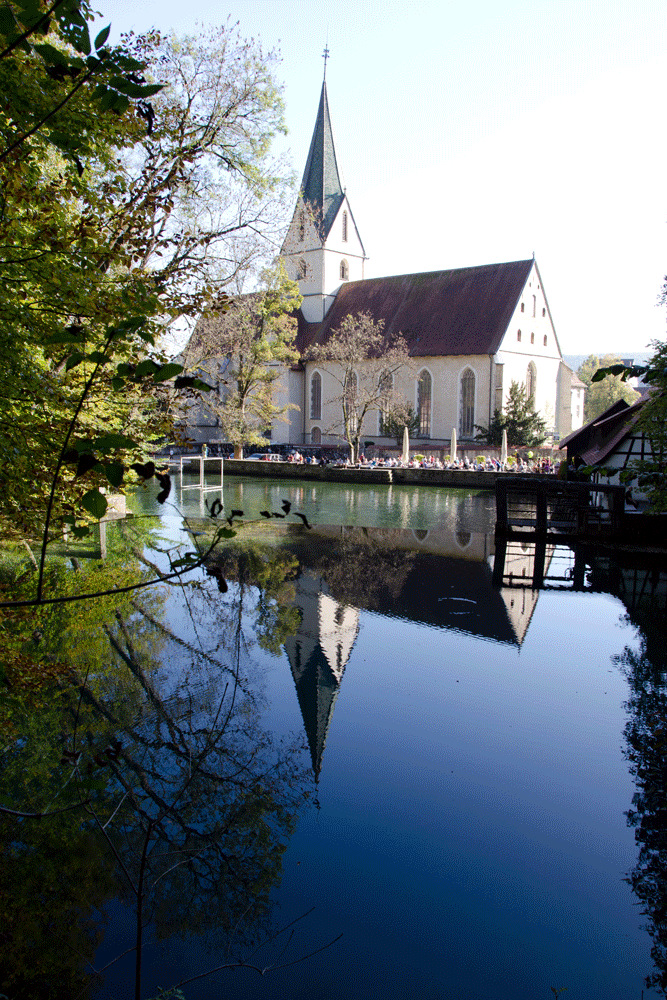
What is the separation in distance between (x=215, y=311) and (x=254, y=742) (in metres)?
4.00

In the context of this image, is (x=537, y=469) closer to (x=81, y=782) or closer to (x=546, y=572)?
(x=546, y=572)

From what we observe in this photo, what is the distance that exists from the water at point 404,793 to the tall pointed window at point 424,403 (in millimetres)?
34527

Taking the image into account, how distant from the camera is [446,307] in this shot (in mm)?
46156

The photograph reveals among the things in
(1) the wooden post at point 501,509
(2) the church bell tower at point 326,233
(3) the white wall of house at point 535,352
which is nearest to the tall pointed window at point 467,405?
(3) the white wall of house at point 535,352

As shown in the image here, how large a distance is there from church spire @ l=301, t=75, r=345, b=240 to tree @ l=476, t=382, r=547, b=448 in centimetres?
1869

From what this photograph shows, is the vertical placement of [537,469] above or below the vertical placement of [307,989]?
above

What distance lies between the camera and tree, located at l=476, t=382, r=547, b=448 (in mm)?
41031

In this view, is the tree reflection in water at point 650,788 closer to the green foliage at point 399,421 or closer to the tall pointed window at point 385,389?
the tall pointed window at point 385,389

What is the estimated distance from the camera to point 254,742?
6.58m

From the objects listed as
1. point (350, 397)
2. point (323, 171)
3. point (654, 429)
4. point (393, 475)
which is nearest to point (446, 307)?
point (350, 397)

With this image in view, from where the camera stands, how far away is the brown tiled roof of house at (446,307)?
43750mm

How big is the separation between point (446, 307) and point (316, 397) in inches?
422

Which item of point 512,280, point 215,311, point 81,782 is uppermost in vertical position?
point 512,280

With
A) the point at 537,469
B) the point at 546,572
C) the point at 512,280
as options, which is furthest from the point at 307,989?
the point at 512,280
